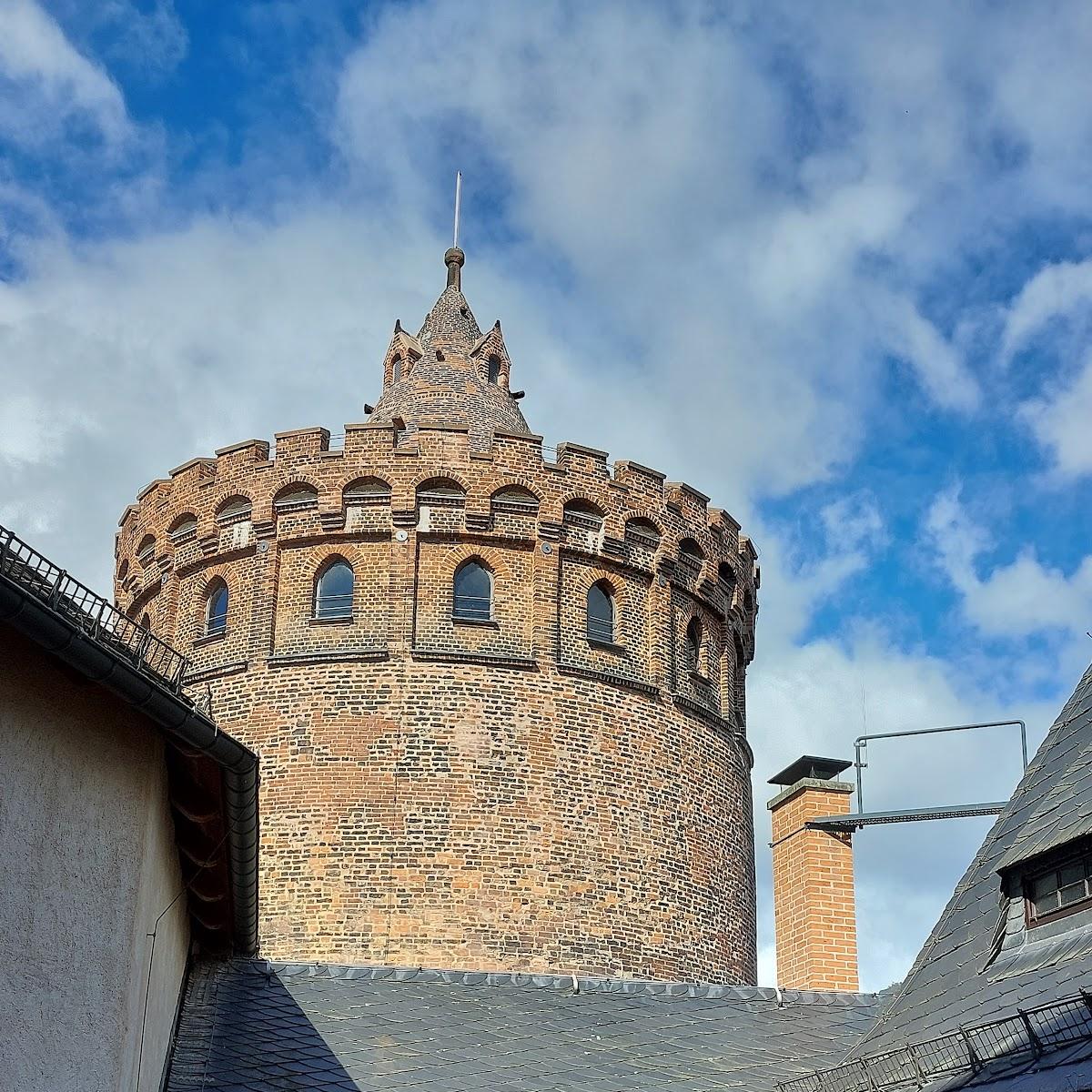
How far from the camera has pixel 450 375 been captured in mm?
27375

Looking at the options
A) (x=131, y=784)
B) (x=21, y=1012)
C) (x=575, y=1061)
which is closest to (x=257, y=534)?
(x=575, y=1061)

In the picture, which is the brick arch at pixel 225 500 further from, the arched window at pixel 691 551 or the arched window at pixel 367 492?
the arched window at pixel 691 551

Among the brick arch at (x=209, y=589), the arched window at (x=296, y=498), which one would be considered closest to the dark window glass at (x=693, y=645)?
the arched window at (x=296, y=498)

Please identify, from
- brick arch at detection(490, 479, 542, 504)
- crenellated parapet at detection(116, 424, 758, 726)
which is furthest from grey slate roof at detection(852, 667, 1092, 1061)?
brick arch at detection(490, 479, 542, 504)

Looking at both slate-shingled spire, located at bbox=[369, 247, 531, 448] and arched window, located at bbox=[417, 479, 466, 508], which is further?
slate-shingled spire, located at bbox=[369, 247, 531, 448]

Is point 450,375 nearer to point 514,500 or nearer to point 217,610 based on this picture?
point 514,500

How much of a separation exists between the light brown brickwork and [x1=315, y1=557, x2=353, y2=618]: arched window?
22.8 ft

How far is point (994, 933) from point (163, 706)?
20.2ft

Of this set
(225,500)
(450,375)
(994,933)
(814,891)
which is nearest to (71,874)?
(994,933)

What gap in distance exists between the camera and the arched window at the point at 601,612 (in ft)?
74.5

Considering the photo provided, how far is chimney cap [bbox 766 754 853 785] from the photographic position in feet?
62.3

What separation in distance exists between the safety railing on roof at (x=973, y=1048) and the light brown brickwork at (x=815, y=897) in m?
6.16

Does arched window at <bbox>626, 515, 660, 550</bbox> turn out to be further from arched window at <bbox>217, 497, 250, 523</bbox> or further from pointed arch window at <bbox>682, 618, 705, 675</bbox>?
arched window at <bbox>217, 497, 250, 523</bbox>

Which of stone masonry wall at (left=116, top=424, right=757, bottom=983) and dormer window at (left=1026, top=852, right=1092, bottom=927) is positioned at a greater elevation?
stone masonry wall at (left=116, top=424, right=757, bottom=983)
